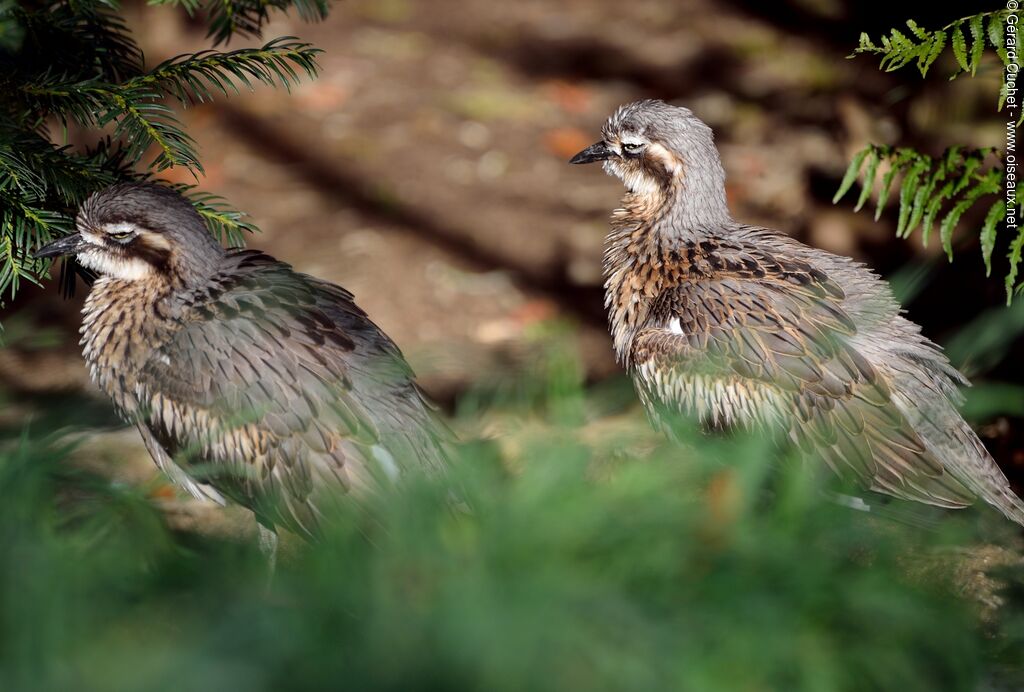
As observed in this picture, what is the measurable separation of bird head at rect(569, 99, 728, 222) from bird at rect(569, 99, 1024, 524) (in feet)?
1.19

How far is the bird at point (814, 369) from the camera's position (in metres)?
4.13

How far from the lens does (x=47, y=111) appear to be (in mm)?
4090

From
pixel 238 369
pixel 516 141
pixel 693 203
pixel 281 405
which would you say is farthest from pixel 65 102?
pixel 516 141

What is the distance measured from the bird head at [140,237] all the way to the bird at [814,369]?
1.75 meters

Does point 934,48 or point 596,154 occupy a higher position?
point 596,154

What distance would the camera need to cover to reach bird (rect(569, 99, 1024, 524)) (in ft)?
13.5

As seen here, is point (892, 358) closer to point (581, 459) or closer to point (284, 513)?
point (581, 459)

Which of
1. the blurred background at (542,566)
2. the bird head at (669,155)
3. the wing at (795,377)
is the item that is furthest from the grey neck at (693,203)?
the blurred background at (542,566)

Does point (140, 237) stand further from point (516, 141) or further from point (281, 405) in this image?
point (516, 141)

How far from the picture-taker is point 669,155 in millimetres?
4852

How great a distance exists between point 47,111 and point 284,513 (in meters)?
1.77

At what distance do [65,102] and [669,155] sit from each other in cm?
249

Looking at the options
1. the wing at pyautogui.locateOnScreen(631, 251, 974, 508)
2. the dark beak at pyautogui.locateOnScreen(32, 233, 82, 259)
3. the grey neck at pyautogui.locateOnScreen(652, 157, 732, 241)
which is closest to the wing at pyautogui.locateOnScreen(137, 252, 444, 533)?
the dark beak at pyautogui.locateOnScreen(32, 233, 82, 259)

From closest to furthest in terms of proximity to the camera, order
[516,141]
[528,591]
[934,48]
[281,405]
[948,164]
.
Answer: [528,591] → [281,405] → [934,48] → [948,164] → [516,141]
